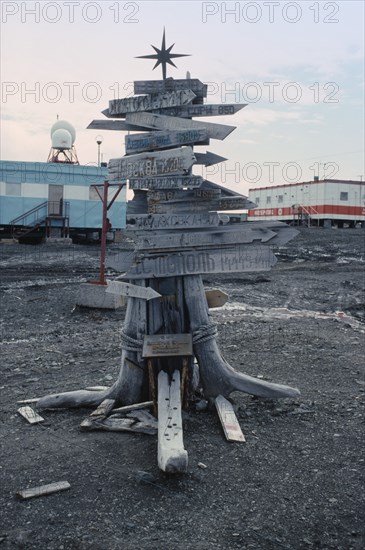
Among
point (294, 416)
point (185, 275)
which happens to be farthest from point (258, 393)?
point (185, 275)

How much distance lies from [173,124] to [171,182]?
1.75ft

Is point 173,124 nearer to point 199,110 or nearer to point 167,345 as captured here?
point 199,110

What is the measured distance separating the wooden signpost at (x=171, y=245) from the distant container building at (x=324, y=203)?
1663 inches

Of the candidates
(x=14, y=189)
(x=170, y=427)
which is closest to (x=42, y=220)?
(x=14, y=189)

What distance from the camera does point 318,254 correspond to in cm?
2591

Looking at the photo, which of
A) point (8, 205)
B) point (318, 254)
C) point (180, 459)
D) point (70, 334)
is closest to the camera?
point (180, 459)

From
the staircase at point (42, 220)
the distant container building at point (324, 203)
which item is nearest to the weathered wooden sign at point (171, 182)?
the staircase at point (42, 220)

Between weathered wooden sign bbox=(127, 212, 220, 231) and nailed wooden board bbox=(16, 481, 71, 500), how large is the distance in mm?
2127

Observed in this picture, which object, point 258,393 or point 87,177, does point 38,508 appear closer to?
point 258,393

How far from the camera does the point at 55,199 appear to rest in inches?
1281

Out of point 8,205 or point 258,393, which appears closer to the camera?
point 258,393

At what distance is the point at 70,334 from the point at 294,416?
513cm

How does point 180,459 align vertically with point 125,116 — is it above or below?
below

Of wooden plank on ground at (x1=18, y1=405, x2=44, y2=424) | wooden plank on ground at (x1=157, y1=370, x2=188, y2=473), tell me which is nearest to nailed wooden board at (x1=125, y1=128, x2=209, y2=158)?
wooden plank on ground at (x1=157, y1=370, x2=188, y2=473)
